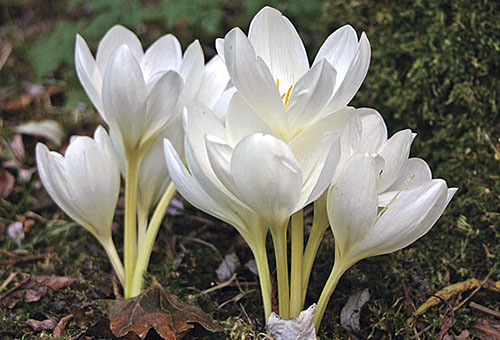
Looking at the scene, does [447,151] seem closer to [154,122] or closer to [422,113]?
[422,113]

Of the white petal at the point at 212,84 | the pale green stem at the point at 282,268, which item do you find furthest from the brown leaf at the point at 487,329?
the white petal at the point at 212,84

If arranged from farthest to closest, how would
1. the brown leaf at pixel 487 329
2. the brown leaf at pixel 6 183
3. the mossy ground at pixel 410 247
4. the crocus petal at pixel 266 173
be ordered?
the brown leaf at pixel 6 183 < the mossy ground at pixel 410 247 < the brown leaf at pixel 487 329 < the crocus petal at pixel 266 173

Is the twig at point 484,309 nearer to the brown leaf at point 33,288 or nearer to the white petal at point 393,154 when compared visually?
the white petal at point 393,154

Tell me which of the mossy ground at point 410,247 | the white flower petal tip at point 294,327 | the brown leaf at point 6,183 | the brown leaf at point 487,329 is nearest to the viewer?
the white flower petal tip at point 294,327

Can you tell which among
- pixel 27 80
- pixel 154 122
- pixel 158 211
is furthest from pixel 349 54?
pixel 27 80

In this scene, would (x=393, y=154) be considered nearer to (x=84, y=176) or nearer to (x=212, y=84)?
(x=212, y=84)
